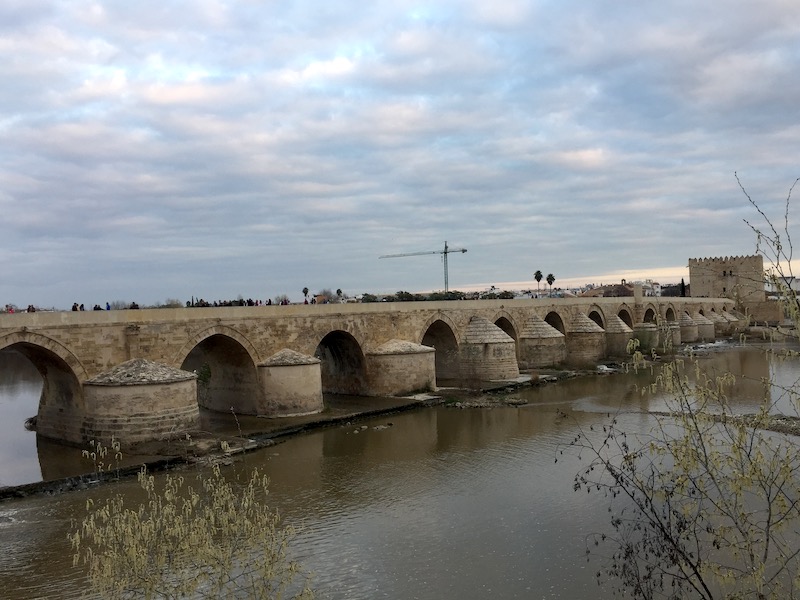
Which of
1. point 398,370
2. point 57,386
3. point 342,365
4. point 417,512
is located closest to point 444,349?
point 398,370

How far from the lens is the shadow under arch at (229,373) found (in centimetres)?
1609

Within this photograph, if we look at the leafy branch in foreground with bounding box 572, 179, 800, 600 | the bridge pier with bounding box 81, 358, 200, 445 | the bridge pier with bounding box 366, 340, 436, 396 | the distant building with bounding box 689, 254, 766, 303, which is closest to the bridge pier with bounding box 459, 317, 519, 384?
the bridge pier with bounding box 366, 340, 436, 396

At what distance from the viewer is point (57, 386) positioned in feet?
46.1

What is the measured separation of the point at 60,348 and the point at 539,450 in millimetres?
9567

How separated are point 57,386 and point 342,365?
8.38 m

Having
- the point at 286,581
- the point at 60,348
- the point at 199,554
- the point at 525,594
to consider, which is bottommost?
the point at 525,594

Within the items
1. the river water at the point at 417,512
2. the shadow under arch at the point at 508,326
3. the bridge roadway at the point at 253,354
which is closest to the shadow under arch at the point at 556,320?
the bridge roadway at the point at 253,354

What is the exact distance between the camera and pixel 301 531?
8.34 metres

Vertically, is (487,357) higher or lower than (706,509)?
higher

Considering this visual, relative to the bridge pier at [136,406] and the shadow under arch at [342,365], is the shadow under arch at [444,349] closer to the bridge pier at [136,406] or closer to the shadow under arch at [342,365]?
the shadow under arch at [342,365]

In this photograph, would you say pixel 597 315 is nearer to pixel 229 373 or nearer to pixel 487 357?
pixel 487 357

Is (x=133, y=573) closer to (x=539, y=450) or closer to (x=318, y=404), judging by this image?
(x=539, y=450)

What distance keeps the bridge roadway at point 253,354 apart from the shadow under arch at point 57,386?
29 millimetres

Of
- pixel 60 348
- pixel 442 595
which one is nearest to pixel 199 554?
pixel 442 595
